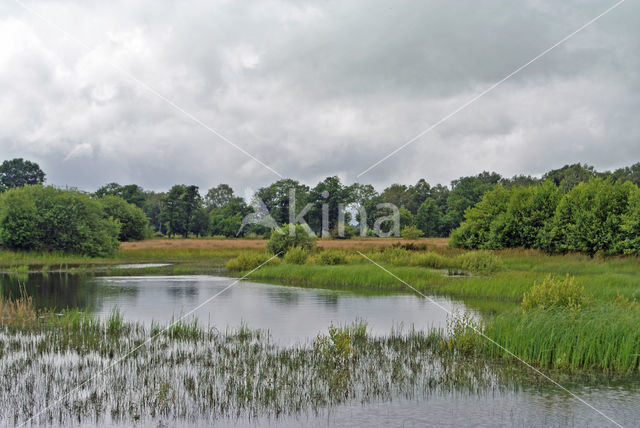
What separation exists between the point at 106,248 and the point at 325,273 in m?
35.7

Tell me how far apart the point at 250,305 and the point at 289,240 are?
70.0ft

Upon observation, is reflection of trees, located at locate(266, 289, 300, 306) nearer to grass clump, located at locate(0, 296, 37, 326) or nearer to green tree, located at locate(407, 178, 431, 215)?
grass clump, located at locate(0, 296, 37, 326)

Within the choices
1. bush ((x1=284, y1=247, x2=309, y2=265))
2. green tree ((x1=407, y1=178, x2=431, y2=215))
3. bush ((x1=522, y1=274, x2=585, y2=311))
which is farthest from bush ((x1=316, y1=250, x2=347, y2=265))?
green tree ((x1=407, y1=178, x2=431, y2=215))

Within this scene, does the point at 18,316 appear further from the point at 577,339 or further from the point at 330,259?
the point at 330,259

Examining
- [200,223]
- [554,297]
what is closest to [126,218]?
[200,223]

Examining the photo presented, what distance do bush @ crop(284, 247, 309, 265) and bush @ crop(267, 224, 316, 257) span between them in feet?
8.97

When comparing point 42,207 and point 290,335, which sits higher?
point 42,207

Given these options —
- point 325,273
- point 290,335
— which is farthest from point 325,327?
point 325,273

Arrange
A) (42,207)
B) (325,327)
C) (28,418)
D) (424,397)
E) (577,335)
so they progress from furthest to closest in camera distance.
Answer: (42,207), (325,327), (577,335), (424,397), (28,418)

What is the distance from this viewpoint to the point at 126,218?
8688 centimetres

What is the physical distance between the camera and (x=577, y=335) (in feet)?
47.5

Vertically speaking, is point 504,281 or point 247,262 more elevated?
point 247,262

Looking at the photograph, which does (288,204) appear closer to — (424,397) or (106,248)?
(106,248)

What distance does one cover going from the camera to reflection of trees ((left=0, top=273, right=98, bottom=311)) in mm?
25297
